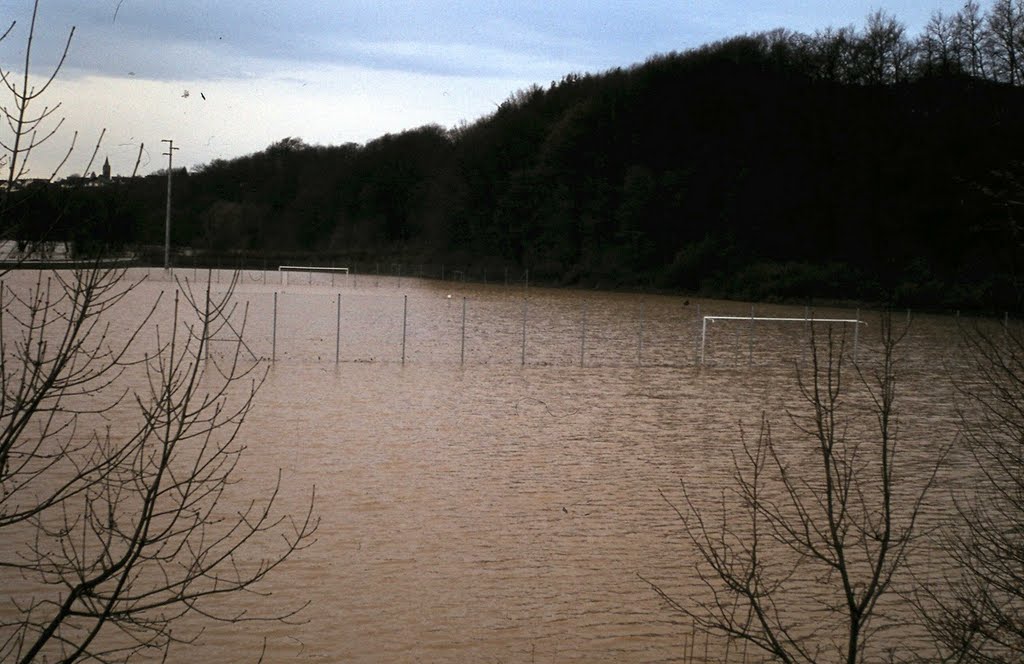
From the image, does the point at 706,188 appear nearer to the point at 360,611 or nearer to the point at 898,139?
the point at 898,139

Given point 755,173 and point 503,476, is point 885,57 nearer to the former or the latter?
point 755,173

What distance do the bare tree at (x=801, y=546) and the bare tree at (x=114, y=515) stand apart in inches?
108

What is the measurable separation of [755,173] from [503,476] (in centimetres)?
5632

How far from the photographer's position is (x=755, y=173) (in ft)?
221

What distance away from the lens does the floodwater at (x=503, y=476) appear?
8.92 meters

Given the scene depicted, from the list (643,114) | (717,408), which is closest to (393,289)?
(643,114)

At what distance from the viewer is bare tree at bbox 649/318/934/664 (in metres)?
5.74

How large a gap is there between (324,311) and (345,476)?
94.8 feet

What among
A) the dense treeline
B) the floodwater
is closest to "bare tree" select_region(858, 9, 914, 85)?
the dense treeline

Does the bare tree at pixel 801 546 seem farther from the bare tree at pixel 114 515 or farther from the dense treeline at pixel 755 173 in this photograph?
the dense treeline at pixel 755 173

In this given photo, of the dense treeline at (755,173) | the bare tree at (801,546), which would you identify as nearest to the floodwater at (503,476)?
the bare tree at (801,546)

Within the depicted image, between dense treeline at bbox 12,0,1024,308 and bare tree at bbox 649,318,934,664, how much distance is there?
33303 millimetres

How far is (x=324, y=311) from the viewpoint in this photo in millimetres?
42656

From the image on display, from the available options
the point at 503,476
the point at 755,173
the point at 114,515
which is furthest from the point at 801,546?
the point at 755,173
